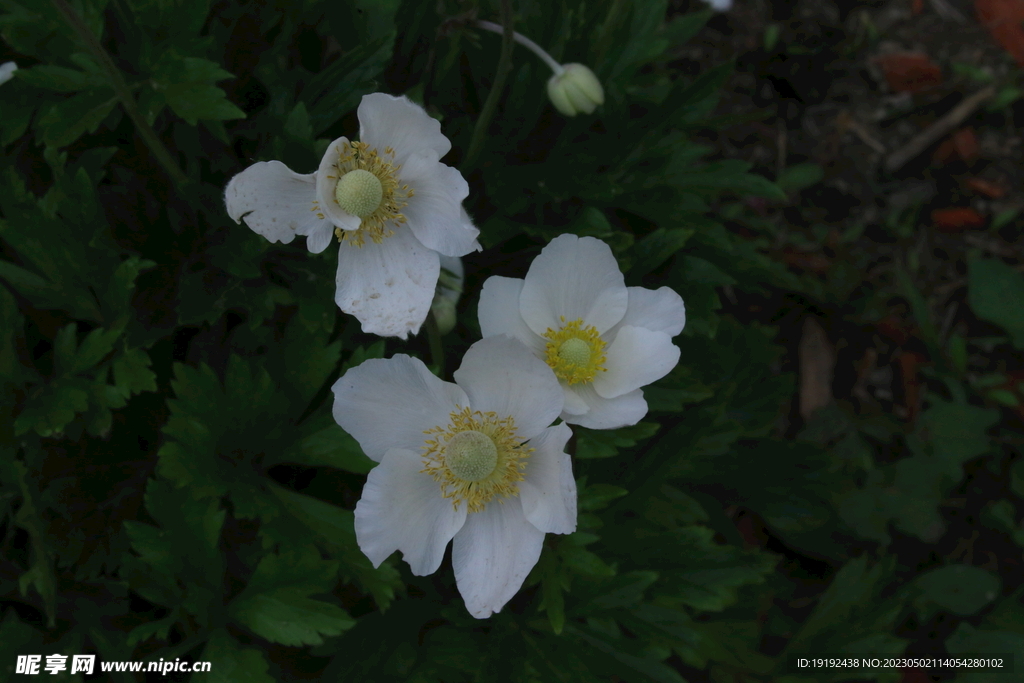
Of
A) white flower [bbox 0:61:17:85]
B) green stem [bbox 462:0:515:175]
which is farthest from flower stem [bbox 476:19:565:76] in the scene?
white flower [bbox 0:61:17:85]

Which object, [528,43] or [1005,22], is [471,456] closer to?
[528,43]

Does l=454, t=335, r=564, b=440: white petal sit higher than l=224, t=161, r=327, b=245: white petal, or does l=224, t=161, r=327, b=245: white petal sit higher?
l=224, t=161, r=327, b=245: white petal

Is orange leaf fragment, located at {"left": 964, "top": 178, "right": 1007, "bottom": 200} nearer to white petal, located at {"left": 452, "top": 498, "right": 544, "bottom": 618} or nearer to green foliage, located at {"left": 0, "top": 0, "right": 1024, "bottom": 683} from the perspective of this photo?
green foliage, located at {"left": 0, "top": 0, "right": 1024, "bottom": 683}

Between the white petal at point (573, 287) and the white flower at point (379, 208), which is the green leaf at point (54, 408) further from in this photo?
the white petal at point (573, 287)

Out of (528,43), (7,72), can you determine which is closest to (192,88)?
(7,72)

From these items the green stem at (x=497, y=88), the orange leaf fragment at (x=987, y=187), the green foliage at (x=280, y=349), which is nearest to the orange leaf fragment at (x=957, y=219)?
the orange leaf fragment at (x=987, y=187)
